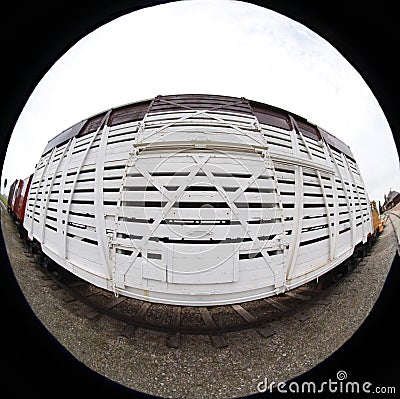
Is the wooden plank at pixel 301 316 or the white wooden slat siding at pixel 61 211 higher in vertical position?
the white wooden slat siding at pixel 61 211

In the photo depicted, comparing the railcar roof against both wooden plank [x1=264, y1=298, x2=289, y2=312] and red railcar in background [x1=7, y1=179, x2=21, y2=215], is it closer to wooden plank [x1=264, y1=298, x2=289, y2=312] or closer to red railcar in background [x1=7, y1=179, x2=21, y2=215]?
red railcar in background [x1=7, y1=179, x2=21, y2=215]

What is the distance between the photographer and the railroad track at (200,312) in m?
0.75

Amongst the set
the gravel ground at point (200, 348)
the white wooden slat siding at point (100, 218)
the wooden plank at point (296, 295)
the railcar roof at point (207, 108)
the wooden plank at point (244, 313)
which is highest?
the railcar roof at point (207, 108)

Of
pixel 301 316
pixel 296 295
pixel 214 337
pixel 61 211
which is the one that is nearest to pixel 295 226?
pixel 296 295

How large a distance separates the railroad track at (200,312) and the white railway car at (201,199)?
0.18 ft

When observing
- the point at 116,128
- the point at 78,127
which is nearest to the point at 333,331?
the point at 116,128

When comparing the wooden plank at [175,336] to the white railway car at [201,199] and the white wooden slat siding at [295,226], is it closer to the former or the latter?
the white railway car at [201,199]

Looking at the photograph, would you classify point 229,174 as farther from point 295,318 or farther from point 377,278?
point 377,278

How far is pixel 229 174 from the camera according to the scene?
673 mm

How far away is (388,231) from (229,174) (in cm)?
87

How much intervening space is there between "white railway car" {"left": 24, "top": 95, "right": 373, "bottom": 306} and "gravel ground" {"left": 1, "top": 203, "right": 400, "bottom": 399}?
190 millimetres

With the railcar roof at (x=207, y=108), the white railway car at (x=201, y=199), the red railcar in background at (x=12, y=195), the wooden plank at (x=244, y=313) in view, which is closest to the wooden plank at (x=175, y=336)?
the white railway car at (x=201, y=199)

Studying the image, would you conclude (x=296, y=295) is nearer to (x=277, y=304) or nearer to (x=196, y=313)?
(x=277, y=304)

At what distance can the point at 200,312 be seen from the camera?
2.44ft
